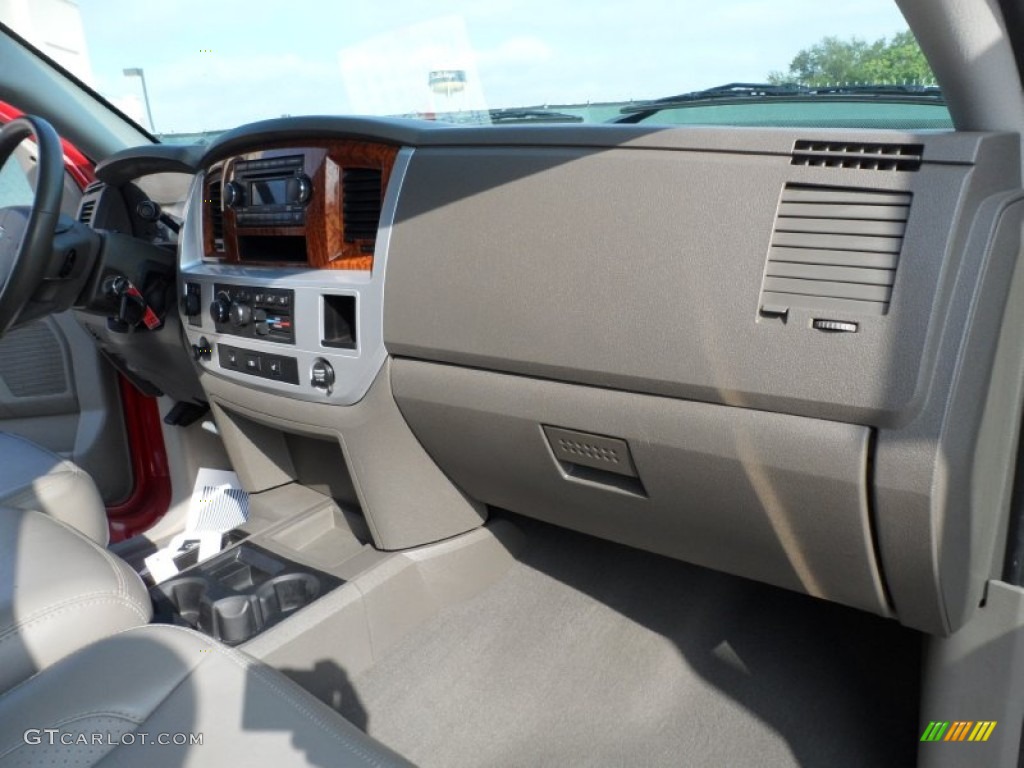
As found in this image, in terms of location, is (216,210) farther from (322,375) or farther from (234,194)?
(322,375)

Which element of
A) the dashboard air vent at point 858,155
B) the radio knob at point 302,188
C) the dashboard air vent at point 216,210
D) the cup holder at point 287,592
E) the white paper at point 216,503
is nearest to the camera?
the dashboard air vent at point 858,155

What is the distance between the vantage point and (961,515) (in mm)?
1162

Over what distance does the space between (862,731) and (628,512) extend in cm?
67

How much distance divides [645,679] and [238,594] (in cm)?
96

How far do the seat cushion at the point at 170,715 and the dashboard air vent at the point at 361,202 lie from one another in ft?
2.81

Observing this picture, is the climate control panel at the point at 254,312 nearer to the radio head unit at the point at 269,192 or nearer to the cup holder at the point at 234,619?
the radio head unit at the point at 269,192

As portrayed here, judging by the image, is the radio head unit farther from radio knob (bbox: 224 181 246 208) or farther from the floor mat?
the floor mat

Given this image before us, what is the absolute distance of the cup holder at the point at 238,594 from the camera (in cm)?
190

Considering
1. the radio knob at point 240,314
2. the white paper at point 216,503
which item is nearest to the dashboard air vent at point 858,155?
the radio knob at point 240,314

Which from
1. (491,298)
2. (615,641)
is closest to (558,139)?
(491,298)

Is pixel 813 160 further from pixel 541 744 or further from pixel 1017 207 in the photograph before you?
pixel 541 744

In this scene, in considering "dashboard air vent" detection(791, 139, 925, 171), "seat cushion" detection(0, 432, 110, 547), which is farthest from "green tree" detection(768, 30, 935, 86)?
"seat cushion" detection(0, 432, 110, 547)

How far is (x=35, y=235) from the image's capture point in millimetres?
1805

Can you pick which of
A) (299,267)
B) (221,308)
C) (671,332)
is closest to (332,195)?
(299,267)
